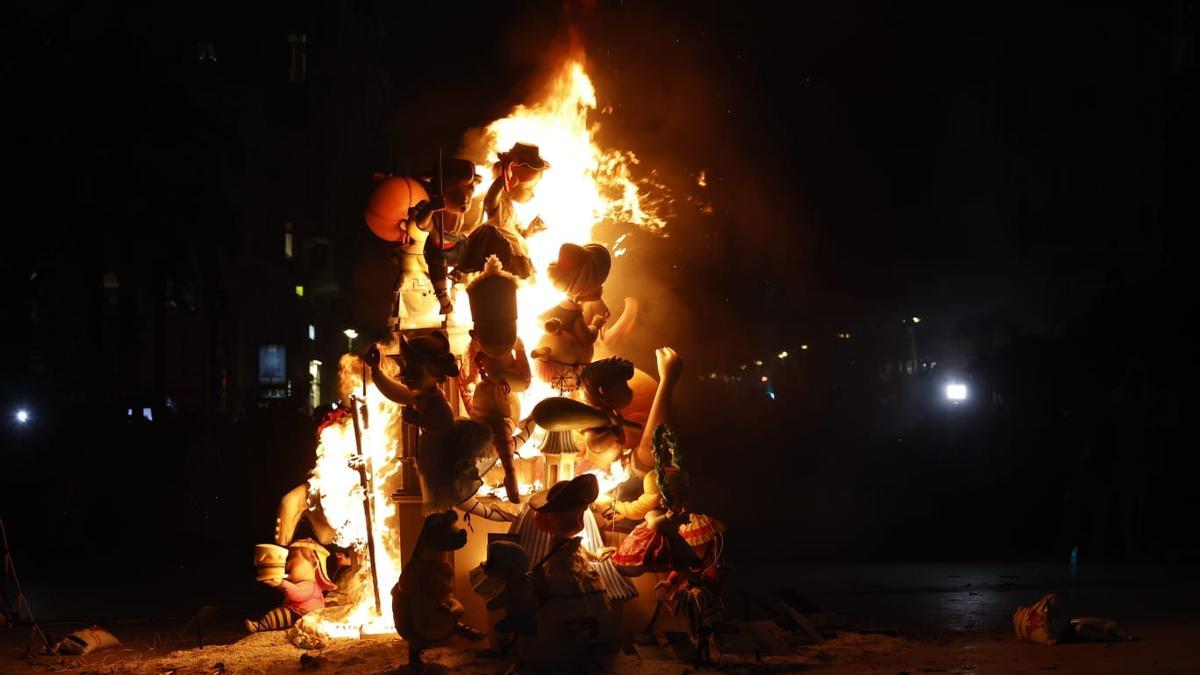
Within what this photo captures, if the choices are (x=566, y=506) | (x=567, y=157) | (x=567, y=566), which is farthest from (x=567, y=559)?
(x=567, y=157)

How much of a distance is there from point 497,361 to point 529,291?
4.41 feet

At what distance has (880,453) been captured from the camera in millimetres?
25562

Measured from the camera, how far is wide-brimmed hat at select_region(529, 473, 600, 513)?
353 inches

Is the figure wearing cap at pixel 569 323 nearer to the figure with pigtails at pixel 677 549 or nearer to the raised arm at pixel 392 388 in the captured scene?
the figure with pigtails at pixel 677 549

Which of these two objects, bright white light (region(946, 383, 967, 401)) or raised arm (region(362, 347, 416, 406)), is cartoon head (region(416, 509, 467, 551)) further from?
bright white light (region(946, 383, 967, 401))

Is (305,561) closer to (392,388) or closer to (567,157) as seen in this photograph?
(392,388)

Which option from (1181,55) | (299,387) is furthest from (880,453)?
(299,387)

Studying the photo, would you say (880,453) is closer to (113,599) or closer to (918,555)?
(918,555)

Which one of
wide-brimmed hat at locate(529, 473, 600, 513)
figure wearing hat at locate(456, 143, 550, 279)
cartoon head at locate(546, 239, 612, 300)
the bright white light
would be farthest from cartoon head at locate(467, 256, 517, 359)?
the bright white light

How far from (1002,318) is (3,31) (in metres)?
44.0

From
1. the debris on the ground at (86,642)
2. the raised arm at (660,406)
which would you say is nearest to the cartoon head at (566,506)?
the raised arm at (660,406)

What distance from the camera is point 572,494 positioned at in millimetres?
8969

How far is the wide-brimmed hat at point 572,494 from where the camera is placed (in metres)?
8.98

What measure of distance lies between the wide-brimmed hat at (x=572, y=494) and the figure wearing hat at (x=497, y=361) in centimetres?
55
